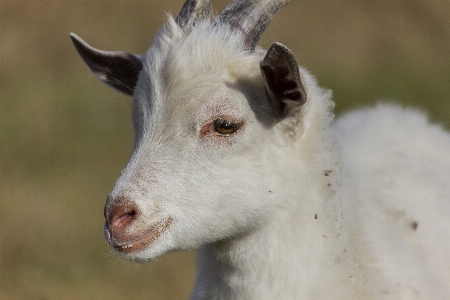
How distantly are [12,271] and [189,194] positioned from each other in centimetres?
487

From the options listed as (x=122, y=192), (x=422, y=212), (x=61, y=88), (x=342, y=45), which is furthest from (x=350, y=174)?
(x=342, y=45)

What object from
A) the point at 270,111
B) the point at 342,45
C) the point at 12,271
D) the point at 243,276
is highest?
the point at 342,45

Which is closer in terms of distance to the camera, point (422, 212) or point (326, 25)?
point (422, 212)

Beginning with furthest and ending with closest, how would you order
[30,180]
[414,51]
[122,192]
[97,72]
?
1. [414,51]
2. [30,180]
3. [97,72]
4. [122,192]

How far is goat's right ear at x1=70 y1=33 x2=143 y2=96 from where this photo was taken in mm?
5262

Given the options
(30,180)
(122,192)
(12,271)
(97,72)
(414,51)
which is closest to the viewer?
(122,192)

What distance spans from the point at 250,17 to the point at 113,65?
1178 mm

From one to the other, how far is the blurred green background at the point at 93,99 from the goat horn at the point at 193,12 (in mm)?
1731

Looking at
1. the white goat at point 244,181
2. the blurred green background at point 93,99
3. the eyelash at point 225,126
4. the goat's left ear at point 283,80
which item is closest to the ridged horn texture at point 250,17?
the white goat at point 244,181

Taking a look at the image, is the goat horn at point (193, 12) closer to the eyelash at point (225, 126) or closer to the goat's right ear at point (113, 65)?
the goat's right ear at point (113, 65)

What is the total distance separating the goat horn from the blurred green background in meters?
1.73

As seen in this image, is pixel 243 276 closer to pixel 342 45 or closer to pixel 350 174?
pixel 350 174

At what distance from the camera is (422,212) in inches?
224

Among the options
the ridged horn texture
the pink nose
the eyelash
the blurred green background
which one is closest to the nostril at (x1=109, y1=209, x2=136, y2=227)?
the pink nose
